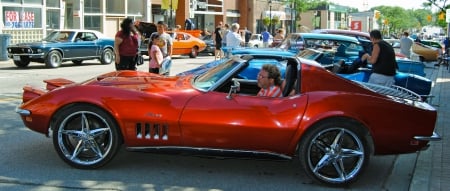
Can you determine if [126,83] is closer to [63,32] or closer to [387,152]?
[387,152]

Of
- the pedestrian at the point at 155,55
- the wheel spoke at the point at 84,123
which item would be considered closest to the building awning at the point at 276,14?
the pedestrian at the point at 155,55

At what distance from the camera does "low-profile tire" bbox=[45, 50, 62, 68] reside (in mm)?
18016

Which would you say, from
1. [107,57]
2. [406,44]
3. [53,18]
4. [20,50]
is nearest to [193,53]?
[107,57]

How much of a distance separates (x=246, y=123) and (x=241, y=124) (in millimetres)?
50

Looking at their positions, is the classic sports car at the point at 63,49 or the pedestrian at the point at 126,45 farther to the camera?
the classic sports car at the point at 63,49

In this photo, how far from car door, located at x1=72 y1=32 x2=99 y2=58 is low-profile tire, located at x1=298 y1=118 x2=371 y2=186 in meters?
15.4

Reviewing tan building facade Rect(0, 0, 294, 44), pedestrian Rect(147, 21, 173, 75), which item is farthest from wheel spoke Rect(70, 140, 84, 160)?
tan building facade Rect(0, 0, 294, 44)

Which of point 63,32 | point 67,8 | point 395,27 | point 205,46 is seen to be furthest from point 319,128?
point 395,27

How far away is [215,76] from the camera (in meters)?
5.67

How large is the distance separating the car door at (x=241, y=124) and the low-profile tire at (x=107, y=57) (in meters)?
16.0

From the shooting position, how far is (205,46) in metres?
27.5

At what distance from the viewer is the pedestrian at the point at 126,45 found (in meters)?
9.34

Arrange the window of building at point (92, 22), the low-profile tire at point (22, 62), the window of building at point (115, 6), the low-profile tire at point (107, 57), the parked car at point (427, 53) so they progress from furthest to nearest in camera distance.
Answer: the window of building at point (115, 6), the window of building at point (92, 22), the parked car at point (427, 53), the low-profile tire at point (107, 57), the low-profile tire at point (22, 62)

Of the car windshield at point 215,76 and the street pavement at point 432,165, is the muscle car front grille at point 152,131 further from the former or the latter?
the street pavement at point 432,165
